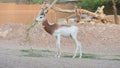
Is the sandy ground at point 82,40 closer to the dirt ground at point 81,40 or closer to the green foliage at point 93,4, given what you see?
the dirt ground at point 81,40

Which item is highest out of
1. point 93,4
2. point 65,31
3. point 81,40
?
point 65,31

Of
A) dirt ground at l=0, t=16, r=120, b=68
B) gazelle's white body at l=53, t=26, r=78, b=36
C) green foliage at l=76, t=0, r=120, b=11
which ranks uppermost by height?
gazelle's white body at l=53, t=26, r=78, b=36

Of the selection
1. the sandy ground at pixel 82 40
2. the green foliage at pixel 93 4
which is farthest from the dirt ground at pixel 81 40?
the green foliage at pixel 93 4

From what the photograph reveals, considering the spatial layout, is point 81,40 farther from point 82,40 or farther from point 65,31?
point 65,31

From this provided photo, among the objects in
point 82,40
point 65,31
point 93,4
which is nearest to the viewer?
point 65,31

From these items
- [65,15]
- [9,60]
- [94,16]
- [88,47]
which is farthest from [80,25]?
[9,60]

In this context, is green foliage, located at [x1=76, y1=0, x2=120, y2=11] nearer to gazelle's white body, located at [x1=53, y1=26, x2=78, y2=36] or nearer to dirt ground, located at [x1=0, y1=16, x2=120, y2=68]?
dirt ground, located at [x1=0, y1=16, x2=120, y2=68]

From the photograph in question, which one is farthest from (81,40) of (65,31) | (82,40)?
(65,31)

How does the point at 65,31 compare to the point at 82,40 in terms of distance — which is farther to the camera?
the point at 82,40

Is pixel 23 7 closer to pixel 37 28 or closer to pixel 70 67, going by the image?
pixel 37 28

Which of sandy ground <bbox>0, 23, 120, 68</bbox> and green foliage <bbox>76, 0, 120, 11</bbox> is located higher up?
green foliage <bbox>76, 0, 120, 11</bbox>

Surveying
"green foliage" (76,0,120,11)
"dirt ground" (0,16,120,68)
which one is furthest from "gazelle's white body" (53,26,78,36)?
"green foliage" (76,0,120,11)

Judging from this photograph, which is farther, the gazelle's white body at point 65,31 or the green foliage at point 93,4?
the green foliage at point 93,4

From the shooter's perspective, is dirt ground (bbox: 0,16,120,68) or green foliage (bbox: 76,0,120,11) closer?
dirt ground (bbox: 0,16,120,68)
